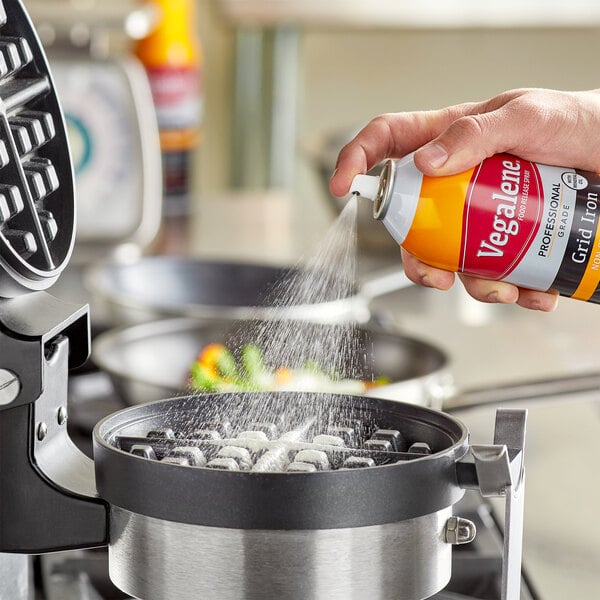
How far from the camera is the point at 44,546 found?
2.47 feet

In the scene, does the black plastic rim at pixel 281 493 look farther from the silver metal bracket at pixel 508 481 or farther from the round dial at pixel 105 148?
the round dial at pixel 105 148

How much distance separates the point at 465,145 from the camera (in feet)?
2.58

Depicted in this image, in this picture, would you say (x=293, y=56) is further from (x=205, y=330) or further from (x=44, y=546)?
(x=44, y=546)

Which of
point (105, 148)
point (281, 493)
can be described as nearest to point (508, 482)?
point (281, 493)

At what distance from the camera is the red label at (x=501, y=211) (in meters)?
0.80

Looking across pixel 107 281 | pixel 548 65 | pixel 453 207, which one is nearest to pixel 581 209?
pixel 453 207

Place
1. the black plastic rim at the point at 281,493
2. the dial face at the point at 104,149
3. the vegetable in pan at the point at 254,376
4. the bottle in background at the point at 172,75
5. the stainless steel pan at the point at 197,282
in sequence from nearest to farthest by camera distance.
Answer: the black plastic rim at the point at 281,493 < the vegetable in pan at the point at 254,376 < the stainless steel pan at the point at 197,282 < the dial face at the point at 104,149 < the bottle in background at the point at 172,75

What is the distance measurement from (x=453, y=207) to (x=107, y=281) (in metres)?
1.02

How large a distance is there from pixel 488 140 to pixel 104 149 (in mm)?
1521

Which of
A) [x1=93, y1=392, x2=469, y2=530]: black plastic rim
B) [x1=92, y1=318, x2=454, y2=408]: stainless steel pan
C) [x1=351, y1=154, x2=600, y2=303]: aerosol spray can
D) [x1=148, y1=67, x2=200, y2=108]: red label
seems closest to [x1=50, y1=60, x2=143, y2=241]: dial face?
[x1=148, y1=67, x2=200, y2=108]: red label

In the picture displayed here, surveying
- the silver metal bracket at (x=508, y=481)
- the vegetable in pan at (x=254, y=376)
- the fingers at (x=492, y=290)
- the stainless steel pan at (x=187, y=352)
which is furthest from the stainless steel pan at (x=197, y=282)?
the silver metal bracket at (x=508, y=481)

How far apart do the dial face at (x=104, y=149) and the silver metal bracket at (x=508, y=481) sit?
1585 mm

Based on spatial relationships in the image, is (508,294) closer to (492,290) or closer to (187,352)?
(492,290)

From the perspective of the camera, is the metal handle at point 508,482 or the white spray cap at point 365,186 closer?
the metal handle at point 508,482
